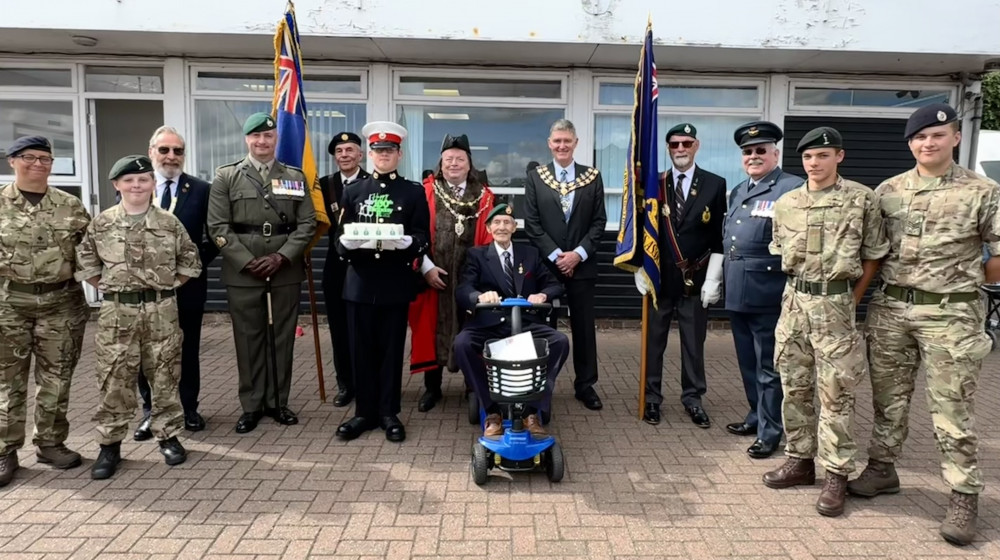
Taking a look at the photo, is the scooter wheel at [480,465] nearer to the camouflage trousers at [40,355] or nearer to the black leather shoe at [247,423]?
the black leather shoe at [247,423]

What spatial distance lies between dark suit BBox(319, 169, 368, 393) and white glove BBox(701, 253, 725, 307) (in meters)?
→ 2.65

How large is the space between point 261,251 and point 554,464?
7.69 feet

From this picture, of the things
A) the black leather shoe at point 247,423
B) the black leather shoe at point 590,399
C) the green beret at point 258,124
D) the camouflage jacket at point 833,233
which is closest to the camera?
the camouflage jacket at point 833,233

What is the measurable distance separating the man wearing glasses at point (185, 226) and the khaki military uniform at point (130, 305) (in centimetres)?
49

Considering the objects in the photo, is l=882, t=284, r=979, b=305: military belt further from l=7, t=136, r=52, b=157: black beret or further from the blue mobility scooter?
l=7, t=136, r=52, b=157: black beret

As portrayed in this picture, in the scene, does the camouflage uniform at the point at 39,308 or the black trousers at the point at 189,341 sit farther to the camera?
the black trousers at the point at 189,341

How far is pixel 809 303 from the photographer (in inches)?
127

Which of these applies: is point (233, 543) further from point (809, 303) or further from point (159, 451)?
point (809, 303)

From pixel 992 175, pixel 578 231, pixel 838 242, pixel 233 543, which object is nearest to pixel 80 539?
pixel 233 543

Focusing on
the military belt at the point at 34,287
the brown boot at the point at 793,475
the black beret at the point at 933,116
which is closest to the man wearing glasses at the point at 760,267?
the brown boot at the point at 793,475

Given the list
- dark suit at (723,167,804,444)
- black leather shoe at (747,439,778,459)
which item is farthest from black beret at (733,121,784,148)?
black leather shoe at (747,439,778,459)

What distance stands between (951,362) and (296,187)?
12.8 feet

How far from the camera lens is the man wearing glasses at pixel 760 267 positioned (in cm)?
381

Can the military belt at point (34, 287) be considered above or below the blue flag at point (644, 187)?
below
